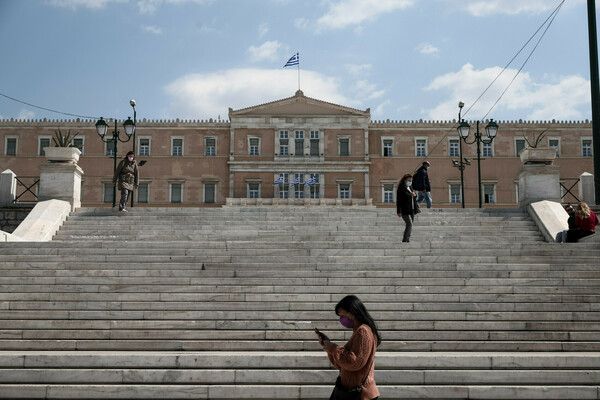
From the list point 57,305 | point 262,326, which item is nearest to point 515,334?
point 262,326

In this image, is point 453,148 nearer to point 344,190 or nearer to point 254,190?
point 344,190

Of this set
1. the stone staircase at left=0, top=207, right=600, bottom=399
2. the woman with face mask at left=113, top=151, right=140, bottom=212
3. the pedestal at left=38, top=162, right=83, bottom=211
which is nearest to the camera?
the stone staircase at left=0, top=207, right=600, bottom=399

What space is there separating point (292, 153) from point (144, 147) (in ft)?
35.8

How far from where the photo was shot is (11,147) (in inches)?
1817

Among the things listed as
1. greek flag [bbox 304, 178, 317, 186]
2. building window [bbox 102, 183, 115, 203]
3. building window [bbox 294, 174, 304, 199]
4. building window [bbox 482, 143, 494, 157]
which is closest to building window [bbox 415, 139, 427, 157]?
building window [bbox 482, 143, 494, 157]

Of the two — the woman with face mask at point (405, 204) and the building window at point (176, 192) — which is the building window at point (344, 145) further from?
the woman with face mask at point (405, 204)

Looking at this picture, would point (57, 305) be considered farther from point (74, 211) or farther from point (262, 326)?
point (74, 211)

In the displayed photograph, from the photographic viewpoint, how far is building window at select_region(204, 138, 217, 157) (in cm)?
4606

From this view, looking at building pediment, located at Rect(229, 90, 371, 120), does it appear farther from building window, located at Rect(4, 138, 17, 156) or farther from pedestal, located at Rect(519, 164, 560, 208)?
pedestal, located at Rect(519, 164, 560, 208)

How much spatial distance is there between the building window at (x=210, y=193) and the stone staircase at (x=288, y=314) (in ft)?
106

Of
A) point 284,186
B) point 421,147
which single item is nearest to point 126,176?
point 284,186

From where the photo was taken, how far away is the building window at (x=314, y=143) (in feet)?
151

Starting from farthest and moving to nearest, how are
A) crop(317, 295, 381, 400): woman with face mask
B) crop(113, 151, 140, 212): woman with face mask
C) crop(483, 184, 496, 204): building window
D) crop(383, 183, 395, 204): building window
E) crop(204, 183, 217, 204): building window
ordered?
crop(204, 183, 217, 204): building window → crop(483, 184, 496, 204): building window → crop(383, 183, 395, 204): building window → crop(113, 151, 140, 212): woman with face mask → crop(317, 295, 381, 400): woman with face mask

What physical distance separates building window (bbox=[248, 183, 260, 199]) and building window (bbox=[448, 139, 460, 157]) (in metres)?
14.4
